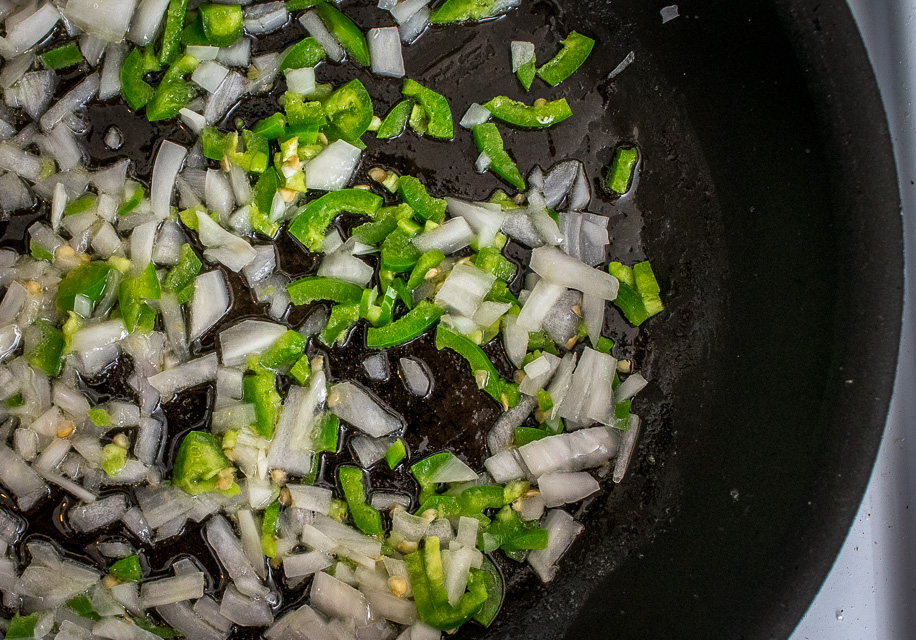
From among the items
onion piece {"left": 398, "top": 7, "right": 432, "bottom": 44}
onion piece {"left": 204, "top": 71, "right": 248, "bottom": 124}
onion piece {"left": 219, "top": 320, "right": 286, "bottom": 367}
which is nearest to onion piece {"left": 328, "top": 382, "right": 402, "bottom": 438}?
onion piece {"left": 219, "top": 320, "right": 286, "bottom": 367}

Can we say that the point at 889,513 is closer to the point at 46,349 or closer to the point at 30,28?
the point at 46,349

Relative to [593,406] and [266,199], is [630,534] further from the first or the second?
[266,199]

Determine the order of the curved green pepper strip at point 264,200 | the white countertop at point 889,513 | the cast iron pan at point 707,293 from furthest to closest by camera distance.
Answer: the white countertop at point 889,513 → the curved green pepper strip at point 264,200 → the cast iron pan at point 707,293

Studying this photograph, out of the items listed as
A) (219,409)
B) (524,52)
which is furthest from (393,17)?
(219,409)

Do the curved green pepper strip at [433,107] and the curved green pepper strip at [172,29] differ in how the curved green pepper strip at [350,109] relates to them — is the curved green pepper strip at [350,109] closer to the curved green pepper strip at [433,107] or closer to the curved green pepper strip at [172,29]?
the curved green pepper strip at [433,107]

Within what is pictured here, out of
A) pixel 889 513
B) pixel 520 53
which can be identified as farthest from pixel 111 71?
pixel 889 513

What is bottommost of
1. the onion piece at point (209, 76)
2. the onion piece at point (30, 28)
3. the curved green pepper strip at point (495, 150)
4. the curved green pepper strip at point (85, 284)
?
the curved green pepper strip at point (495, 150)

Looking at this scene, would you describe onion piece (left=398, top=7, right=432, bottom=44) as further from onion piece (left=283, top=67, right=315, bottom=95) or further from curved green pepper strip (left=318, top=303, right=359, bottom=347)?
curved green pepper strip (left=318, top=303, right=359, bottom=347)

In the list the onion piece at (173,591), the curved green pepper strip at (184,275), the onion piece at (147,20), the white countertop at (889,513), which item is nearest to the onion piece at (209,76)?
the onion piece at (147,20)
